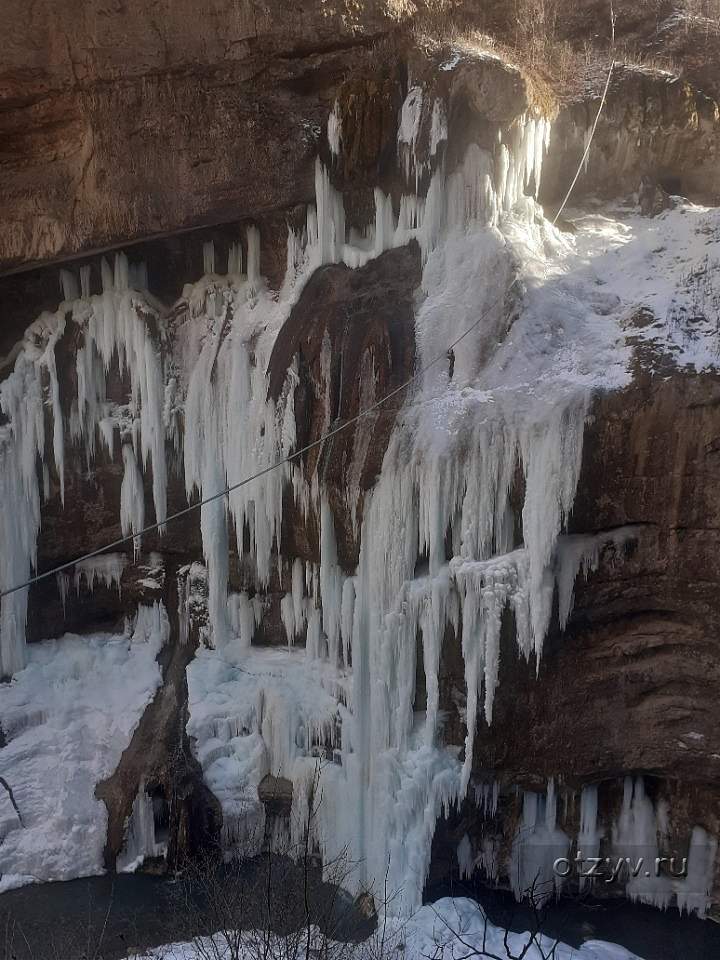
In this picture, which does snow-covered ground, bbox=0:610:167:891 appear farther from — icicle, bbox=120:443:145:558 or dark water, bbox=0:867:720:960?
icicle, bbox=120:443:145:558

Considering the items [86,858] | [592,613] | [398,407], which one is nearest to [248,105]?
[398,407]

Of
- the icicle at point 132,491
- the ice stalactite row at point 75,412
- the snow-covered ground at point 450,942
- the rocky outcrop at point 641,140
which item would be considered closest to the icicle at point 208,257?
the ice stalactite row at point 75,412

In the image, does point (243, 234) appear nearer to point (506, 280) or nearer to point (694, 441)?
point (506, 280)

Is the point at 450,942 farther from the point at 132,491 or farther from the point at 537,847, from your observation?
the point at 132,491

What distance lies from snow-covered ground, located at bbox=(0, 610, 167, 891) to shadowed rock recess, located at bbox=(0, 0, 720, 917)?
56 mm

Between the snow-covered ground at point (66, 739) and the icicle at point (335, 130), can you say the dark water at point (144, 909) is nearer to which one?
the snow-covered ground at point (66, 739)

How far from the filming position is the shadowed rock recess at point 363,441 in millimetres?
9422

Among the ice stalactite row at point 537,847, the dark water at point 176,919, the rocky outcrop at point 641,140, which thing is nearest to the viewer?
the dark water at point 176,919

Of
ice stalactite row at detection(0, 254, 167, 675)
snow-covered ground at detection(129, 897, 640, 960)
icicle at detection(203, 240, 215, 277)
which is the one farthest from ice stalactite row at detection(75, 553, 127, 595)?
snow-covered ground at detection(129, 897, 640, 960)

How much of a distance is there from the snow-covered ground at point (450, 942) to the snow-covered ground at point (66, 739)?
2793mm

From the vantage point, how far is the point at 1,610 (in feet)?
41.8

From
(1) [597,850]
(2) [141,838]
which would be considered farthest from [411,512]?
(2) [141,838]

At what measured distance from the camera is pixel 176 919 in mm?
9734

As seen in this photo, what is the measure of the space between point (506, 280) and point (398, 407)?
7.37 ft
